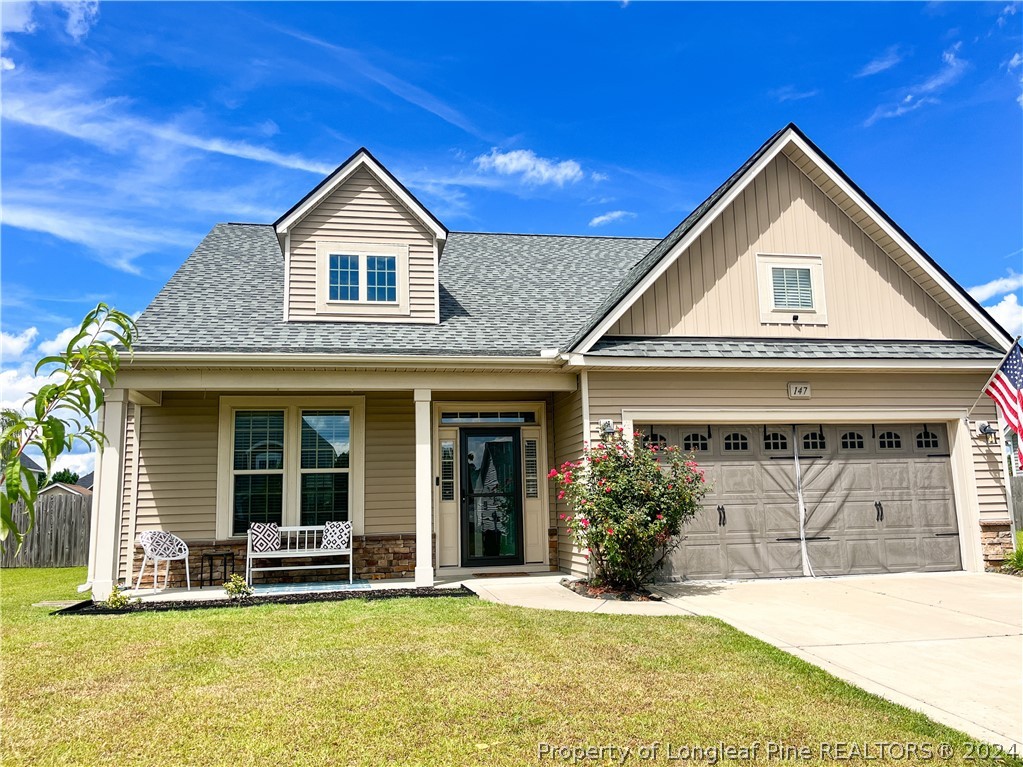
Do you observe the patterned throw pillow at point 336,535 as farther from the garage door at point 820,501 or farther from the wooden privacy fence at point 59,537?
the wooden privacy fence at point 59,537

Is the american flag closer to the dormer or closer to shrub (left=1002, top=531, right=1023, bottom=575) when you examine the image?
shrub (left=1002, top=531, right=1023, bottom=575)

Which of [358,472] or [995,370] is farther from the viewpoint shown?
[358,472]

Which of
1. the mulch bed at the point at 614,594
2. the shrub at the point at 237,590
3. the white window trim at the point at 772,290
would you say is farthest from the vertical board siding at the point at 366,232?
the white window trim at the point at 772,290

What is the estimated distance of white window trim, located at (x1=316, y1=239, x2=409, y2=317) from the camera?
1090cm

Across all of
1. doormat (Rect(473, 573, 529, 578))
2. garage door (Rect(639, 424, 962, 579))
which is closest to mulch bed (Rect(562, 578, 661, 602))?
garage door (Rect(639, 424, 962, 579))

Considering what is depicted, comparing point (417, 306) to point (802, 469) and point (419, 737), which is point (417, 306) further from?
A: point (419, 737)

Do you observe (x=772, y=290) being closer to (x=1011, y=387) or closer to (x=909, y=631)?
(x=1011, y=387)

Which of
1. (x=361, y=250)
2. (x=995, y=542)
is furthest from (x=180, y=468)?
(x=995, y=542)

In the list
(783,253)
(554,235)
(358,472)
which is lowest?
(358,472)

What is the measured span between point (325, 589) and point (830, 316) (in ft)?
26.9

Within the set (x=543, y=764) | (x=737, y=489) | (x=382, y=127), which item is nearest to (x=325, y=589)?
(x=737, y=489)

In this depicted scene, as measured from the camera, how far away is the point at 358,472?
35.5 feet

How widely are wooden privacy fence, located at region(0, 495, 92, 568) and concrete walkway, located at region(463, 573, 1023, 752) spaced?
1027cm

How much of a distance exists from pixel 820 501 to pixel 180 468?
9.15 metres
